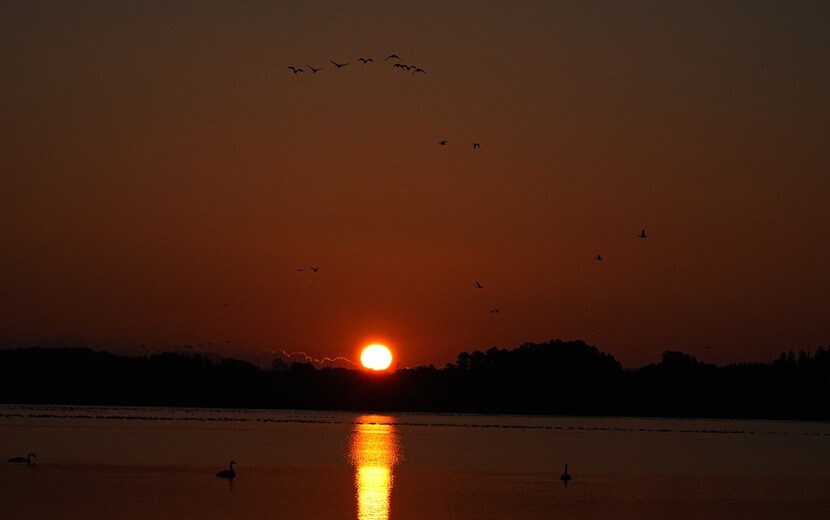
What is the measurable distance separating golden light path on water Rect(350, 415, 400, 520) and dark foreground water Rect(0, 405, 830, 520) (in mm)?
90

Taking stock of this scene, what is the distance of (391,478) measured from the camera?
60125 millimetres

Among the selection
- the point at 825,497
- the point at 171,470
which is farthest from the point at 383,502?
the point at 825,497

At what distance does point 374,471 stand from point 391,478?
14.4ft

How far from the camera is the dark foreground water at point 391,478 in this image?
45.9 meters

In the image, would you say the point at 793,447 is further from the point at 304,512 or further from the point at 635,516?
the point at 304,512

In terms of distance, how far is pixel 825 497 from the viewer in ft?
184

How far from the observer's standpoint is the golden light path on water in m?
46.1

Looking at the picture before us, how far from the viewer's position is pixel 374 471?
64.4 metres

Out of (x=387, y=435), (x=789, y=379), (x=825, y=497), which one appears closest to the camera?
(x=825, y=497)

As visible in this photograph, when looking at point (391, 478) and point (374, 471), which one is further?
point (374, 471)

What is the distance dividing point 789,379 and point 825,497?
138 metres

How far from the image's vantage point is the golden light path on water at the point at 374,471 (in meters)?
46.1

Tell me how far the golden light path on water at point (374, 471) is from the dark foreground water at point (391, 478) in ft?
0.30

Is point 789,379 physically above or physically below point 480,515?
above
